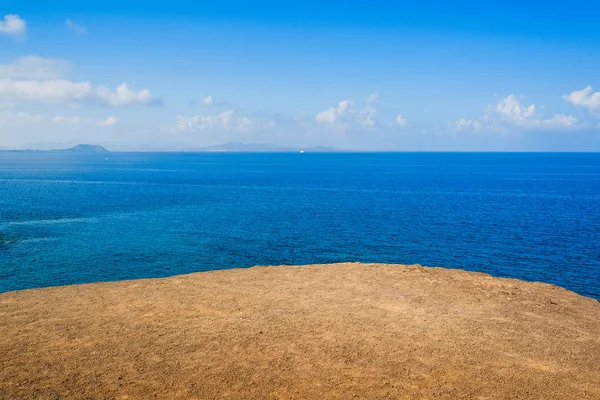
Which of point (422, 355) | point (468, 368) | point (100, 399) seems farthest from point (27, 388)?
point (468, 368)

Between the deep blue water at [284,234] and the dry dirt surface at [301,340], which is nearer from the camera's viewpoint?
the dry dirt surface at [301,340]

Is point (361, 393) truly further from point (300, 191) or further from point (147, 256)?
point (300, 191)

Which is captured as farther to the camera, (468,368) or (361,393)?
(468,368)

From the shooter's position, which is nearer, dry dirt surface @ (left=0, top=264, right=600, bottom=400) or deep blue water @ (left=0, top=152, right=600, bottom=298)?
dry dirt surface @ (left=0, top=264, right=600, bottom=400)

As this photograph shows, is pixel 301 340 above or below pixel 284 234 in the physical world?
above

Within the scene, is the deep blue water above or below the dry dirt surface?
below

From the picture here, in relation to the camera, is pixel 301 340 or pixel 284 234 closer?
pixel 301 340

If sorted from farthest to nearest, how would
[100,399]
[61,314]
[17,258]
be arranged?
[17,258] → [61,314] → [100,399]

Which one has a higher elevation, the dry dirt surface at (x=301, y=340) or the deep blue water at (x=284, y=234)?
the dry dirt surface at (x=301, y=340)
